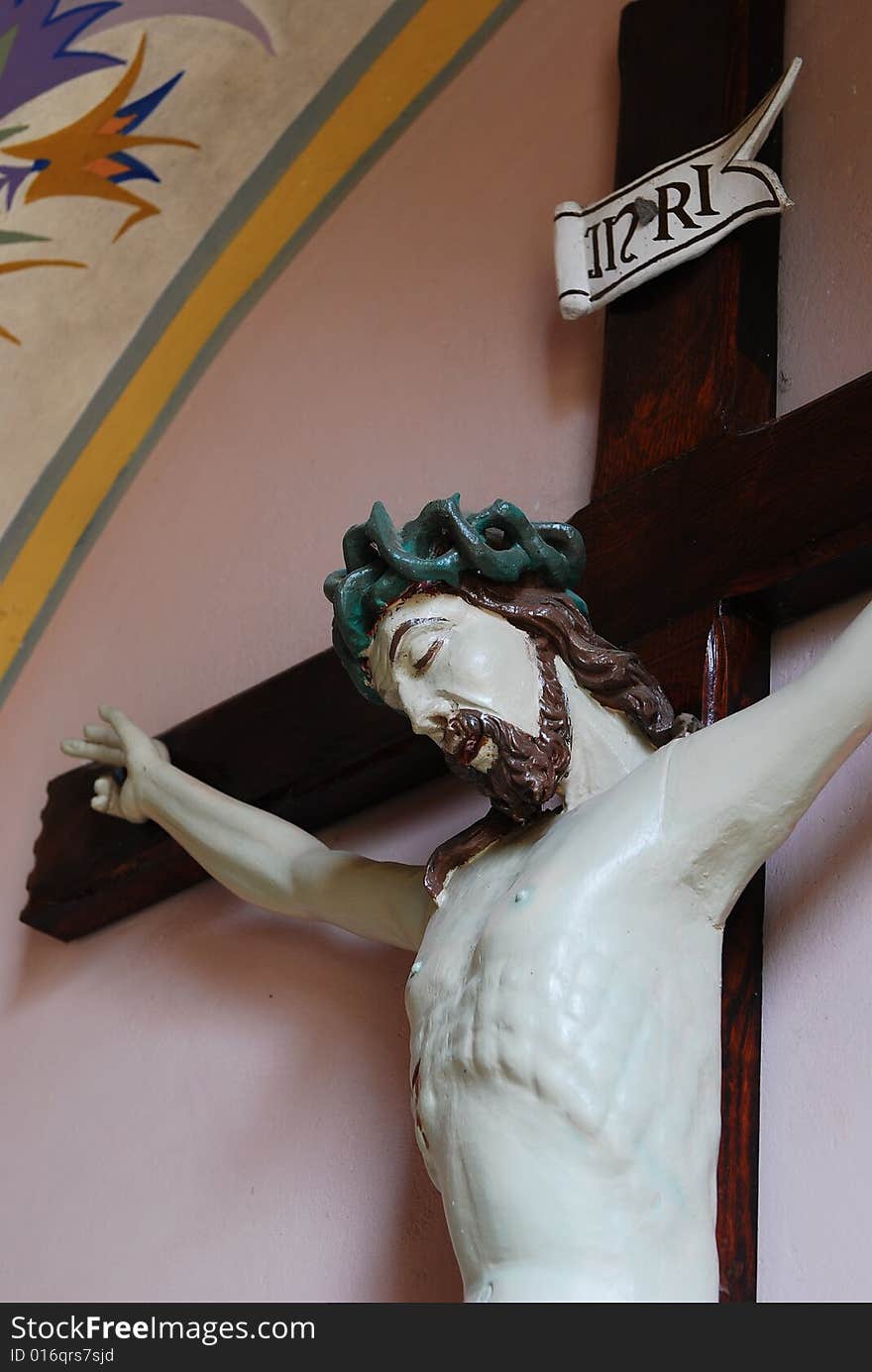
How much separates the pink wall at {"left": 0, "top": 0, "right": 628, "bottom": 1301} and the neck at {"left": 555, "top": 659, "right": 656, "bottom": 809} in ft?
1.01

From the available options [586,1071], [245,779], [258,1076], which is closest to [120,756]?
[245,779]

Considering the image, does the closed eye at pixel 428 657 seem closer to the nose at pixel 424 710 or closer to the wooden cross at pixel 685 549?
the nose at pixel 424 710

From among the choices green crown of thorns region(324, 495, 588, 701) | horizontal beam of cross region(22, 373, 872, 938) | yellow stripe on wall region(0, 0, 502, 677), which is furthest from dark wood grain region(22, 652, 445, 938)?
yellow stripe on wall region(0, 0, 502, 677)

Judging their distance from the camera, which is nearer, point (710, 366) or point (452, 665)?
point (452, 665)

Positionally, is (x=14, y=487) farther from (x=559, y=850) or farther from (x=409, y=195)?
(x=559, y=850)

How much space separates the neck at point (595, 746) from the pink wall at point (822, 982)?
151 millimetres

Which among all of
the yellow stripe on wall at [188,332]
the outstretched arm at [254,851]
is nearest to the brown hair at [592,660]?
the outstretched arm at [254,851]

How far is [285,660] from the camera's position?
6.74 ft

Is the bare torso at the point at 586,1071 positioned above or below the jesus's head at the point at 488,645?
below

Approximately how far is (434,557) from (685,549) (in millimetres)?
244

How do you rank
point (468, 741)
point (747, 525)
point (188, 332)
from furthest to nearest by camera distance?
point (188, 332)
point (747, 525)
point (468, 741)

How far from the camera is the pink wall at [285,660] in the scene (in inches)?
68.0

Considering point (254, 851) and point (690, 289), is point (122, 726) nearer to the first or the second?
point (254, 851)

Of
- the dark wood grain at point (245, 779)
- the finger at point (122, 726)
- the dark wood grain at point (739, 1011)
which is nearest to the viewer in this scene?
the dark wood grain at point (739, 1011)
